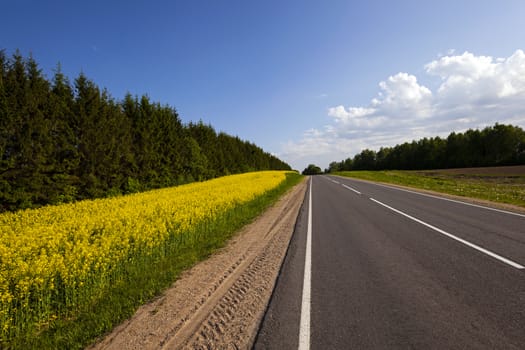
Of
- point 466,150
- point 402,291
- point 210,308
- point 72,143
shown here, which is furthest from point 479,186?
point 466,150

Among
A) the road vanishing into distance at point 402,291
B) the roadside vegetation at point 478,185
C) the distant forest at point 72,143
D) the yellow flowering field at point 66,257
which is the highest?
the distant forest at point 72,143

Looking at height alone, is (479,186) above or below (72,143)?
below

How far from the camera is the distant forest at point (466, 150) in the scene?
65438 millimetres

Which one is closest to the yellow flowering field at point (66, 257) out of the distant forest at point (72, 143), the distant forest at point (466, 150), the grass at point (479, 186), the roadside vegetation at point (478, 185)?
the distant forest at point (72, 143)

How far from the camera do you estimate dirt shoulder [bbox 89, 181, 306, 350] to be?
9.98 ft

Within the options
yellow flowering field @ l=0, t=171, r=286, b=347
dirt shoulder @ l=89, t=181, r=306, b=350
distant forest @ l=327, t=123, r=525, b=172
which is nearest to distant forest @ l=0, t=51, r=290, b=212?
yellow flowering field @ l=0, t=171, r=286, b=347

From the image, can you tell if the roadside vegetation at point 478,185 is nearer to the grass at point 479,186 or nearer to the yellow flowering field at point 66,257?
the grass at point 479,186

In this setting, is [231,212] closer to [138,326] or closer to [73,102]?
[138,326]

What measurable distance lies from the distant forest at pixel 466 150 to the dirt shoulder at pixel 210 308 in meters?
88.7

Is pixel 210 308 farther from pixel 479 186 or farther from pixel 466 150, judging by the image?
pixel 466 150

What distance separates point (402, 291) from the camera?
3.93 metres

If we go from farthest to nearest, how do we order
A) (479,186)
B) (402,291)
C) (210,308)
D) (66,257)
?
1. (479,186)
2. (66,257)
3. (402,291)
4. (210,308)

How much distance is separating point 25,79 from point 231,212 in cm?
1215

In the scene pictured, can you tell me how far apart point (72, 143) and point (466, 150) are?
9807cm
